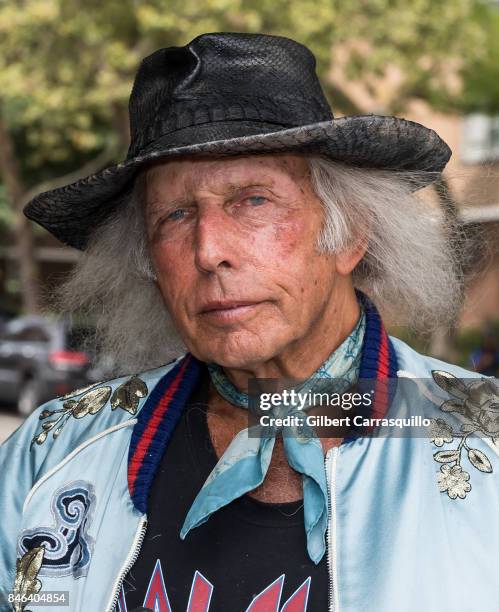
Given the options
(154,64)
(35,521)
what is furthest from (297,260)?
(35,521)

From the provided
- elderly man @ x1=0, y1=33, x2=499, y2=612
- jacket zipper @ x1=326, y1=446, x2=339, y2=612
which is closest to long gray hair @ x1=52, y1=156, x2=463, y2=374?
elderly man @ x1=0, y1=33, x2=499, y2=612

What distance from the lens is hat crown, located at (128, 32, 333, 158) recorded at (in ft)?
6.28

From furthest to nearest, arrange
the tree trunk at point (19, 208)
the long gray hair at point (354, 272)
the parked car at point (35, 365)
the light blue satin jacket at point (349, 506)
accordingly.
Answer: the tree trunk at point (19, 208) → the parked car at point (35, 365) → the long gray hair at point (354, 272) → the light blue satin jacket at point (349, 506)

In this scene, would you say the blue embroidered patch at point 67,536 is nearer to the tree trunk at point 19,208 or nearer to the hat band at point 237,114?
the hat band at point 237,114

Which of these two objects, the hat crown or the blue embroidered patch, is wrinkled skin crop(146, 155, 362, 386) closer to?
the hat crown

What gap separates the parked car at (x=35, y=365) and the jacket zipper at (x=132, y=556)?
8956mm

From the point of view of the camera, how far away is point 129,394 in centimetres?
224

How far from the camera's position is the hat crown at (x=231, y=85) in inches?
75.4

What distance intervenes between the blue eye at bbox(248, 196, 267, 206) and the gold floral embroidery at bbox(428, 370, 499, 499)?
559 millimetres

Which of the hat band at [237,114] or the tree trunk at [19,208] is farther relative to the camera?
the tree trunk at [19,208]

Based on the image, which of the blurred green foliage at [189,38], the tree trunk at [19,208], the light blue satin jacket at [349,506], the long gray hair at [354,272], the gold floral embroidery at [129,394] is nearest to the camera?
the light blue satin jacket at [349,506]

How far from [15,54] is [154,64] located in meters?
10.8

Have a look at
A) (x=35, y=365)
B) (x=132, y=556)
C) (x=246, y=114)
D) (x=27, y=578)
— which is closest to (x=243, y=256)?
(x=246, y=114)

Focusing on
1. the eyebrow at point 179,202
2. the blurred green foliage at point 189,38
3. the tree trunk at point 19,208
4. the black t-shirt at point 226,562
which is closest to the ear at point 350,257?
the eyebrow at point 179,202
